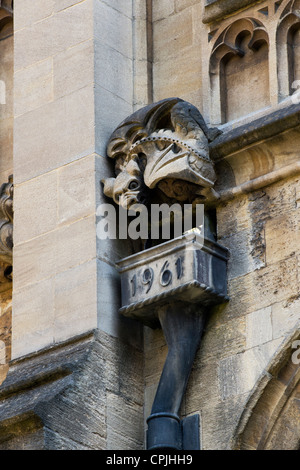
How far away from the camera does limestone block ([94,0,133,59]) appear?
9805mm

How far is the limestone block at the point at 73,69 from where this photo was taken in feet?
31.7

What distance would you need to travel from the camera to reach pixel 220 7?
31.8 ft

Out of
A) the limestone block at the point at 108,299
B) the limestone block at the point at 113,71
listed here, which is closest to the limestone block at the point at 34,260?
the limestone block at the point at 108,299

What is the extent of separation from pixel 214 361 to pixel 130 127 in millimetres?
1444

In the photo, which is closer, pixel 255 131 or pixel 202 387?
pixel 202 387

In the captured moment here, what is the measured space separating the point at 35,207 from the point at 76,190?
0.31 metres

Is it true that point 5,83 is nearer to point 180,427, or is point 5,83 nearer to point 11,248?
point 11,248

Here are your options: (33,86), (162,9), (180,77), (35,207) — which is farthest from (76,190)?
(162,9)

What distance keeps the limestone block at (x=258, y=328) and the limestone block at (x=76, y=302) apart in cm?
81

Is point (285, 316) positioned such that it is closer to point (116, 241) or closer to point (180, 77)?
point (116, 241)

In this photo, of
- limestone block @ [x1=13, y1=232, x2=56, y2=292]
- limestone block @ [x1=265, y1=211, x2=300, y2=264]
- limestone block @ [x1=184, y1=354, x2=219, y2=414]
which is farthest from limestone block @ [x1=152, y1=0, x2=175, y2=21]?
limestone block @ [x1=184, y1=354, x2=219, y2=414]

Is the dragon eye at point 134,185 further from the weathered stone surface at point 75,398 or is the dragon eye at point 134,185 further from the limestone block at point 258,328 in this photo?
the limestone block at point 258,328

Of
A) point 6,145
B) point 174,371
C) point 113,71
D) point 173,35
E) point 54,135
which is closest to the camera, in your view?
point 174,371

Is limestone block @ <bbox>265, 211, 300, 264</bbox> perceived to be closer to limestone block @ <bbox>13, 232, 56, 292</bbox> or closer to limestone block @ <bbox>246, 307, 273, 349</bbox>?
limestone block @ <bbox>246, 307, 273, 349</bbox>
